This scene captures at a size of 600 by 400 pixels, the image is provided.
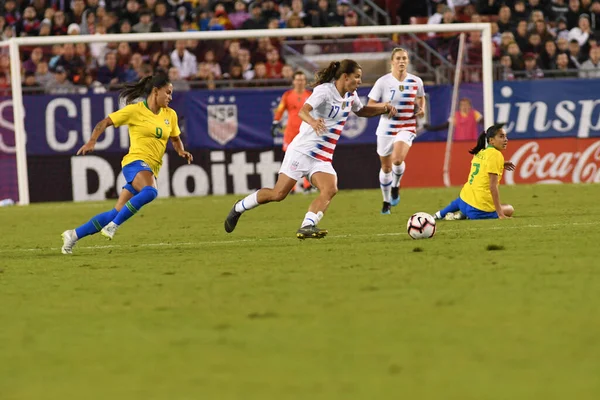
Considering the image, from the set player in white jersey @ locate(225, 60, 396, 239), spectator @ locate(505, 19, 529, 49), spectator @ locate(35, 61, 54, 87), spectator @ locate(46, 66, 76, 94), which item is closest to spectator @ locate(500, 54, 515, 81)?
spectator @ locate(505, 19, 529, 49)

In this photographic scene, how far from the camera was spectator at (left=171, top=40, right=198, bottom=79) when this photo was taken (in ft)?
70.9

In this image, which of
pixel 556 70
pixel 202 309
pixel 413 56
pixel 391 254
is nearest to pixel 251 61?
pixel 413 56

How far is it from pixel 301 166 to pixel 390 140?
175 inches

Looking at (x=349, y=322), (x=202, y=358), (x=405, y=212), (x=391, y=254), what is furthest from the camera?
(x=405, y=212)

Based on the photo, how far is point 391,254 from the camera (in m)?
9.77

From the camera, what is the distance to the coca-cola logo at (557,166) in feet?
71.7

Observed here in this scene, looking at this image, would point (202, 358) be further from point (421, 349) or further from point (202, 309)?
point (202, 309)

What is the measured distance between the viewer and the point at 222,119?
854 inches

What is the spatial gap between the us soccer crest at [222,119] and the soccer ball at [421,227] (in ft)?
35.9

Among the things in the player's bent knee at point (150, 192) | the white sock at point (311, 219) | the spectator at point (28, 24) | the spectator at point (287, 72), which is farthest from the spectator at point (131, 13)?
the white sock at point (311, 219)

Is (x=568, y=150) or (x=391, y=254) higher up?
(x=391, y=254)

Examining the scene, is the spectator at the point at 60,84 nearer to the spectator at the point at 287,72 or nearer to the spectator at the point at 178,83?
the spectator at the point at 178,83

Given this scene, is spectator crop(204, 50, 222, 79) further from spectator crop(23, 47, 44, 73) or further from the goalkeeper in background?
spectator crop(23, 47, 44, 73)

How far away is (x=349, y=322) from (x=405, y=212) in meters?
9.31
